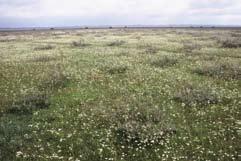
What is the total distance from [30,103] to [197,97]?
26.4 feet

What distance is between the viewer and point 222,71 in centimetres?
2580

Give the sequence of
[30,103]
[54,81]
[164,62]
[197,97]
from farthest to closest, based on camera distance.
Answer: [164,62] < [54,81] < [197,97] < [30,103]

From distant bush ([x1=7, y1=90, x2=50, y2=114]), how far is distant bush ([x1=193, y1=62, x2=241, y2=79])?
38.0ft

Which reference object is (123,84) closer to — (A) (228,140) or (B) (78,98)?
(B) (78,98)

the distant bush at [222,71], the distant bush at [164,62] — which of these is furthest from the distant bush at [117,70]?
the distant bush at [222,71]

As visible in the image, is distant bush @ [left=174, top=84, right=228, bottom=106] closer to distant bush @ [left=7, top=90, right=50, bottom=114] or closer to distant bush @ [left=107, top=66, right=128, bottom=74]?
distant bush @ [left=7, top=90, right=50, bottom=114]

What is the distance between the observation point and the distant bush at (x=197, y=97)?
18.2 meters

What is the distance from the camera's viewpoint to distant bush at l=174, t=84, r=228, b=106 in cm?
1823

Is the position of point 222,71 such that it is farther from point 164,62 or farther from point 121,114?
point 121,114

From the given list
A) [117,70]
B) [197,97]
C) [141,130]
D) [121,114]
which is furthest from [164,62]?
[141,130]

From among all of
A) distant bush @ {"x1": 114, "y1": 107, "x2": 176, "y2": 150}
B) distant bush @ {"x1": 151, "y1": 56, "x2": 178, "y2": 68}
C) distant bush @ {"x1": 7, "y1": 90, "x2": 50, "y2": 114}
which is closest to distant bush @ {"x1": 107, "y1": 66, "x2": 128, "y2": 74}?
distant bush @ {"x1": 151, "y1": 56, "x2": 178, "y2": 68}

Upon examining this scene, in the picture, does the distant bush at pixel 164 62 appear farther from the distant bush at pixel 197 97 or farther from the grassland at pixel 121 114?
the distant bush at pixel 197 97

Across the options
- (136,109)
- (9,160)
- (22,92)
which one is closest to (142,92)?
(136,109)

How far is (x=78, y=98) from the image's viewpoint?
1916 cm
